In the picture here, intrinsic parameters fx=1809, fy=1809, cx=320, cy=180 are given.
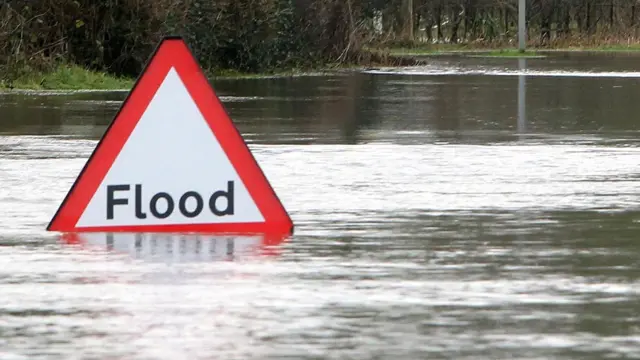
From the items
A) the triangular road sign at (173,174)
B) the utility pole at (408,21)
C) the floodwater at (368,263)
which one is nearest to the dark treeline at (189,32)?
the floodwater at (368,263)

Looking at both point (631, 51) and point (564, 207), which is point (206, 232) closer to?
point (564, 207)

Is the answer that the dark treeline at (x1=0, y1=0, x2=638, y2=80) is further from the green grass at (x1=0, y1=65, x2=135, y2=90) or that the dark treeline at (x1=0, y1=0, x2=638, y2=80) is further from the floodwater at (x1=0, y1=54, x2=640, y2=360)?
the floodwater at (x1=0, y1=54, x2=640, y2=360)

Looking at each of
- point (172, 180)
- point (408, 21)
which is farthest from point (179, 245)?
point (408, 21)

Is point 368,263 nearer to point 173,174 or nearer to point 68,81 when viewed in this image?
point 173,174

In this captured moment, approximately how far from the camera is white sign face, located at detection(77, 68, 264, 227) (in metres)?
10.2

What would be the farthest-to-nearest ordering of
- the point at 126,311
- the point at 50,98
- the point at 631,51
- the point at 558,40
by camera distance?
the point at 558,40 < the point at 631,51 < the point at 50,98 < the point at 126,311

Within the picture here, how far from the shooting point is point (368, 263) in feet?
30.0

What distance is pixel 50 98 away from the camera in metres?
27.1

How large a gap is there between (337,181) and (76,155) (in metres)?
3.35

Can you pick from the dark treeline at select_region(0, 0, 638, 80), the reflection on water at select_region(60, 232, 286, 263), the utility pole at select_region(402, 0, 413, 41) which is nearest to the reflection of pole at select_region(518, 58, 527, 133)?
the dark treeline at select_region(0, 0, 638, 80)

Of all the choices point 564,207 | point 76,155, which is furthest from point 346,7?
point 564,207

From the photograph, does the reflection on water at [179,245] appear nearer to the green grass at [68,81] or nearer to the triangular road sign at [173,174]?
the triangular road sign at [173,174]

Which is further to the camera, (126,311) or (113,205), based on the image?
(113,205)

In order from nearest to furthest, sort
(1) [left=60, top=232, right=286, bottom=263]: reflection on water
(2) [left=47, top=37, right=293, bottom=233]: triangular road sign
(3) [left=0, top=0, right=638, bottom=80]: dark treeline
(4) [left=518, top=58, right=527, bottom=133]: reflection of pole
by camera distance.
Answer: (1) [left=60, top=232, right=286, bottom=263]: reflection on water < (2) [left=47, top=37, right=293, bottom=233]: triangular road sign < (4) [left=518, top=58, right=527, bottom=133]: reflection of pole < (3) [left=0, top=0, right=638, bottom=80]: dark treeline
